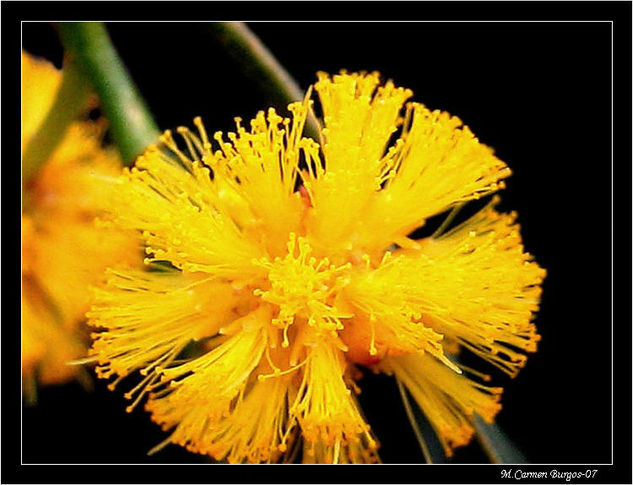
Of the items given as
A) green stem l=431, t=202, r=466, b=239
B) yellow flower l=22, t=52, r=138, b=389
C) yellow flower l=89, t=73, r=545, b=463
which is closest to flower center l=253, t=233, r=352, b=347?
yellow flower l=89, t=73, r=545, b=463

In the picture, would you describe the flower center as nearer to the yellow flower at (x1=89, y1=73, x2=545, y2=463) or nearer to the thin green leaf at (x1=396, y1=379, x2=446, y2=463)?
the yellow flower at (x1=89, y1=73, x2=545, y2=463)

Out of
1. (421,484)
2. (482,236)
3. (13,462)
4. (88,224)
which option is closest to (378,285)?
(482,236)

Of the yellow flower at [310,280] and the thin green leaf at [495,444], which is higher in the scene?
the yellow flower at [310,280]

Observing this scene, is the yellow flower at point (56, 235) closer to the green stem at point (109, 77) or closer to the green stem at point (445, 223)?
the green stem at point (109, 77)

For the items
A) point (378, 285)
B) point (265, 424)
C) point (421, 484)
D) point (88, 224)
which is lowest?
point (421, 484)

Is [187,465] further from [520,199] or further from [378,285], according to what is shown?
[520,199]

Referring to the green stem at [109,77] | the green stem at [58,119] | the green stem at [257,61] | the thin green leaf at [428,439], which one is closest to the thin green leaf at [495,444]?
the thin green leaf at [428,439]
